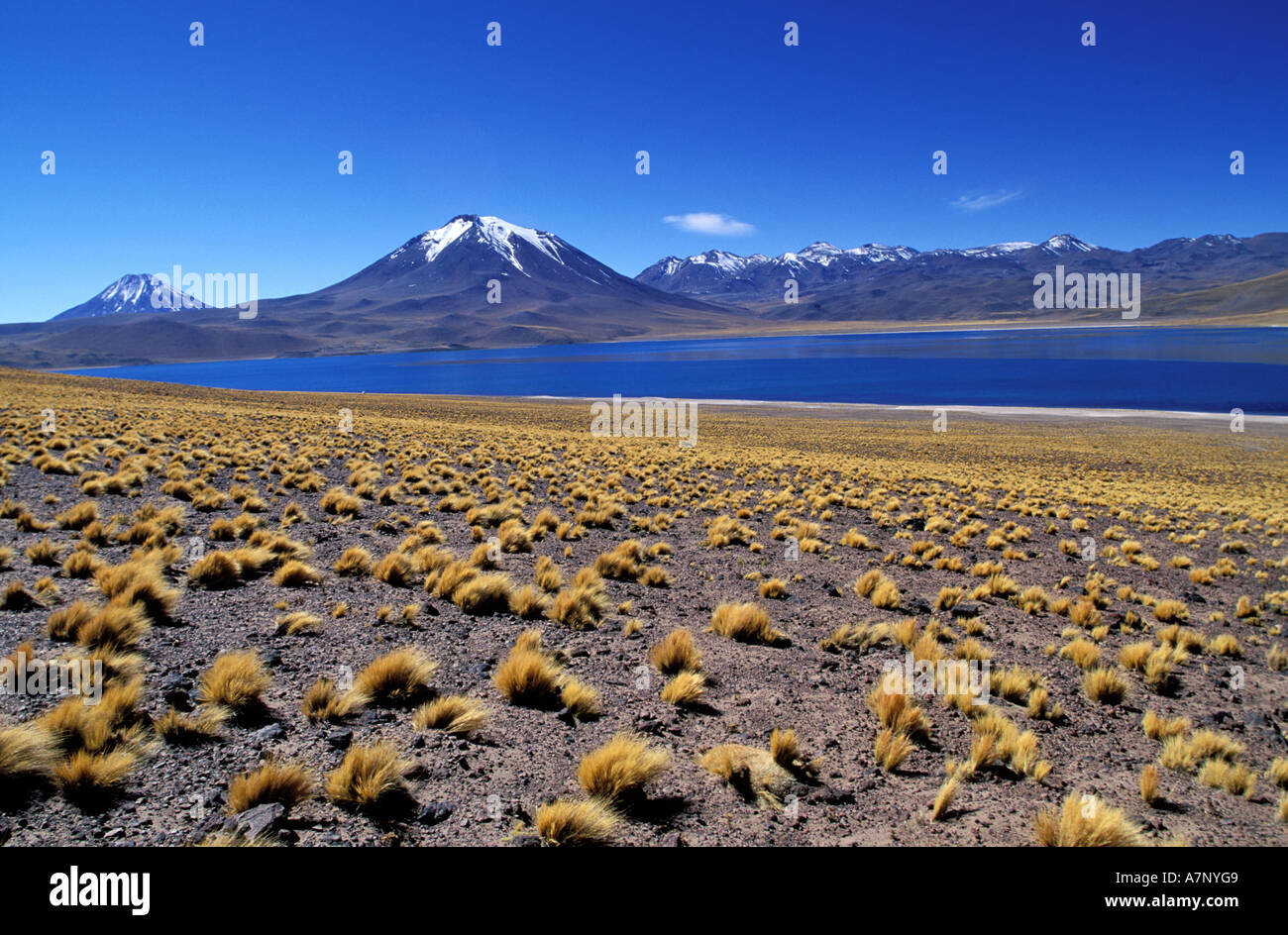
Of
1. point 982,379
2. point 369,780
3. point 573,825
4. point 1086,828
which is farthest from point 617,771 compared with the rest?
point 982,379

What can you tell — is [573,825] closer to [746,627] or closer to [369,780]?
[369,780]

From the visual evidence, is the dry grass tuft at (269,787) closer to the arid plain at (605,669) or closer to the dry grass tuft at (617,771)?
the arid plain at (605,669)

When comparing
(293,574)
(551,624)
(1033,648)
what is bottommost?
(1033,648)

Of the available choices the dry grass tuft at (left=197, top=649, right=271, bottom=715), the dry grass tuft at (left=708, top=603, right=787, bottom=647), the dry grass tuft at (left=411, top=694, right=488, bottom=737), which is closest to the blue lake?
the dry grass tuft at (left=708, top=603, right=787, bottom=647)

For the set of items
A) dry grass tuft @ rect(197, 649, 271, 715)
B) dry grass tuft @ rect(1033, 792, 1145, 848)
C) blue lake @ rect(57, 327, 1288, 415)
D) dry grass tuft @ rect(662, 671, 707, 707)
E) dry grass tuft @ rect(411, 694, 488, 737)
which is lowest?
dry grass tuft @ rect(1033, 792, 1145, 848)

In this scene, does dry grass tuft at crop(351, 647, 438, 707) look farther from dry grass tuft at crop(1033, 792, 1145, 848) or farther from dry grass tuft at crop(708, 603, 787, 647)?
dry grass tuft at crop(1033, 792, 1145, 848)

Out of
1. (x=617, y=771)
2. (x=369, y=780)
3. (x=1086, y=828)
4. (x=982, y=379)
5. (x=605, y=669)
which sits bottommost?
(x=1086, y=828)

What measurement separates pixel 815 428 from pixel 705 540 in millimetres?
31153

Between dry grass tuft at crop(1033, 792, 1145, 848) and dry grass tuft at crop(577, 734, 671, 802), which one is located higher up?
dry grass tuft at crop(577, 734, 671, 802)

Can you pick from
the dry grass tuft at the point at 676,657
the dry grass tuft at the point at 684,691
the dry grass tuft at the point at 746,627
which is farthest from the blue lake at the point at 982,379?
the dry grass tuft at the point at 684,691

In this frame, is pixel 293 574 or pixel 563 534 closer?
pixel 293 574

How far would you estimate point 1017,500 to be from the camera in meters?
16.3
